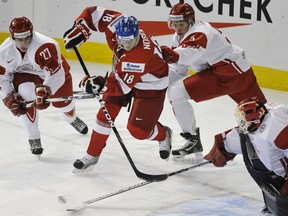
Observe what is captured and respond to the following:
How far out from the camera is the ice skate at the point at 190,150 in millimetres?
4875

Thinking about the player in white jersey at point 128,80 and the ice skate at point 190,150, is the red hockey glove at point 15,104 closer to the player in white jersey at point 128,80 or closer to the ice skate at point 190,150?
the player in white jersey at point 128,80

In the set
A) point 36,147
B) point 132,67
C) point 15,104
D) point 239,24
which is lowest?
point 36,147

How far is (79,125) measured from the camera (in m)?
5.42

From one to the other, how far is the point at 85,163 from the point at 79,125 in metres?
0.84

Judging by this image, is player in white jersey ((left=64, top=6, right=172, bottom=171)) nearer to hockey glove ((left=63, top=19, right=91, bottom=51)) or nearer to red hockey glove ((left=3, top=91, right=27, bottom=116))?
hockey glove ((left=63, top=19, right=91, bottom=51))

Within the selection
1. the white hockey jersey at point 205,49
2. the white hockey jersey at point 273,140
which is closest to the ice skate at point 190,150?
the white hockey jersey at point 205,49

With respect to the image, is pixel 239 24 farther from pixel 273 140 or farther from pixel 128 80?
pixel 273 140

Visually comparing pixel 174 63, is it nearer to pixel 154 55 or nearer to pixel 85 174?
pixel 154 55

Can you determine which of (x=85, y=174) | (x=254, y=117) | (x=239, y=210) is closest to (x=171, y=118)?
(x=85, y=174)

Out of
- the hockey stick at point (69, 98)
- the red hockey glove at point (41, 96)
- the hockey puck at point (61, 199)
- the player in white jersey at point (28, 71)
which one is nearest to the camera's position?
the hockey puck at point (61, 199)

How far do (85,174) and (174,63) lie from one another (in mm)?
840

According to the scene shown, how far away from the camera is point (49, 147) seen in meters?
5.15

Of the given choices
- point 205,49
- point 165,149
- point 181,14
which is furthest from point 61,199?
point 181,14

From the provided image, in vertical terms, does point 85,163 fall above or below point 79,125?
above
